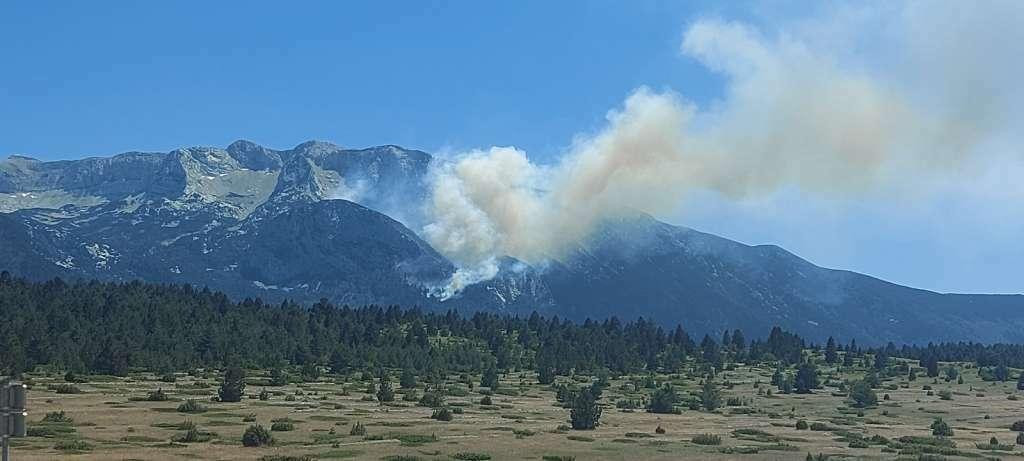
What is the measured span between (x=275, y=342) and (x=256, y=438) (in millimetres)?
107365

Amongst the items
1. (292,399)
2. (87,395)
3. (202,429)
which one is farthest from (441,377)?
(202,429)

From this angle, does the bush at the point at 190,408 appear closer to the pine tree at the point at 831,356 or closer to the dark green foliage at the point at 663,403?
the dark green foliage at the point at 663,403

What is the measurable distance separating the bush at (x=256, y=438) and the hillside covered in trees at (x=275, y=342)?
68.2m

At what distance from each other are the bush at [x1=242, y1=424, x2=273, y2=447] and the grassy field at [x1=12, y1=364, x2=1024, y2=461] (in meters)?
0.76

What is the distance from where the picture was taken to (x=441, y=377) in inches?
5591

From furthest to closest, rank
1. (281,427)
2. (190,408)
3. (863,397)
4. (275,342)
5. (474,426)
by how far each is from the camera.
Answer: (275,342), (863,397), (190,408), (474,426), (281,427)

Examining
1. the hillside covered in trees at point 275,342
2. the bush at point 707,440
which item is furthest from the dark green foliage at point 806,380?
the bush at point 707,440


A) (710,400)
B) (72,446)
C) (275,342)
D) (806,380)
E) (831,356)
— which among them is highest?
(831,356)

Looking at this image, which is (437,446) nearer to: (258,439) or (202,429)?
(258,439)

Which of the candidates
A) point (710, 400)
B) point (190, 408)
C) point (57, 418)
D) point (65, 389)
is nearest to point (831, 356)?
point (710, 400)

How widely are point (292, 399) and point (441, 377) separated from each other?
1994 inches

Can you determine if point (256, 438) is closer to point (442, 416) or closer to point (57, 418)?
point (57, 418)

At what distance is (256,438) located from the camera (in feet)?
188

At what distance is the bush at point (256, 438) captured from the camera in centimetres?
5722
